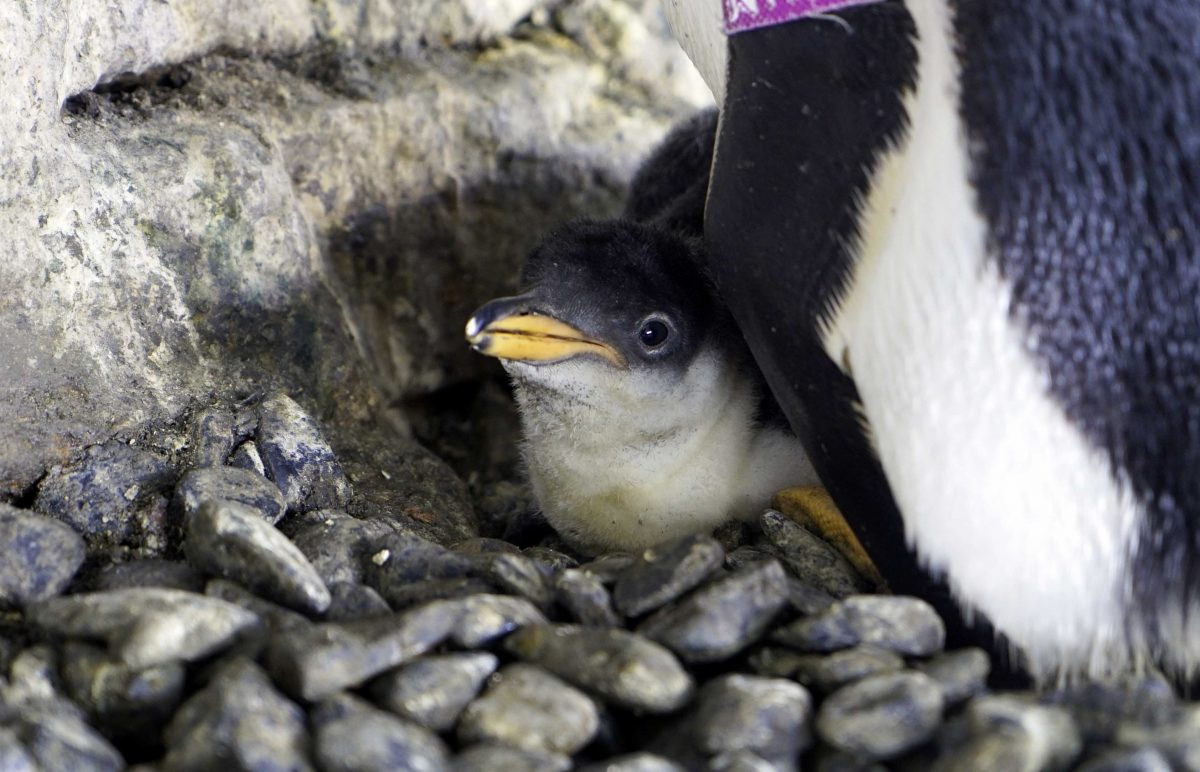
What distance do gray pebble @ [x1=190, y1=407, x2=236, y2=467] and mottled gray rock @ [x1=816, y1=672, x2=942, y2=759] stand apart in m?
0.53

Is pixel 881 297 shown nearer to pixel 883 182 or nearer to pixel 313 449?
pixel 883 182

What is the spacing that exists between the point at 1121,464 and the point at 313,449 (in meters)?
0.62

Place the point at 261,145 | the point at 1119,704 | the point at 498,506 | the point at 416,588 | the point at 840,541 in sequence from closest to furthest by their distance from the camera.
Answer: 1. the point at 1119,704
2. the point at 416,588
3. the point at 840,541
4. the point at 261,145
5. the point at 498,506

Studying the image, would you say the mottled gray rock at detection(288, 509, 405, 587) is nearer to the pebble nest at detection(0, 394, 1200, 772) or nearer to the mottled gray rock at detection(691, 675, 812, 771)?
the pebble nest at detection(0, 394, 1200, 772)

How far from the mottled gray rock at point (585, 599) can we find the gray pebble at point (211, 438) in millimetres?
328

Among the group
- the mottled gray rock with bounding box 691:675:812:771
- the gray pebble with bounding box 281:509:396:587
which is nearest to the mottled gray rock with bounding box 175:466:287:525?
the gray pebble with bounding box 281:509:396:587

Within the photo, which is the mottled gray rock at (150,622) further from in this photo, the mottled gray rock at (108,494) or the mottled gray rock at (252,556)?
the mottled gray rock at (108,494)

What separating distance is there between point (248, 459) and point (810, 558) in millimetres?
444

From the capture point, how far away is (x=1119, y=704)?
73cm

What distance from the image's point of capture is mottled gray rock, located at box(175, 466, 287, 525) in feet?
3.03

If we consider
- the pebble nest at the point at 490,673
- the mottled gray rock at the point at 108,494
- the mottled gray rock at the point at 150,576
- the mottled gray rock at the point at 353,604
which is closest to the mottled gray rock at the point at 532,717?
the pebble nest at the point at 490,673

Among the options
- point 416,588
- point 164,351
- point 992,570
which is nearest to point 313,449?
point 164,351

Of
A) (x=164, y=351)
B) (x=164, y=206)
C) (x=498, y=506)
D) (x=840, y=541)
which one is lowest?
(x=498, y=506)

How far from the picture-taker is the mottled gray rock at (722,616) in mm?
760
